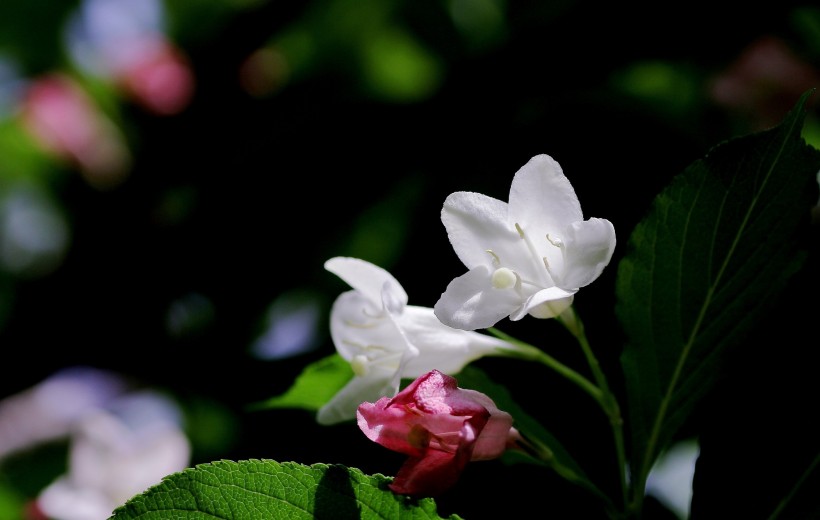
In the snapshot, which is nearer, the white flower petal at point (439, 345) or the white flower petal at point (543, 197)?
the white flower petal at point (543, 197)

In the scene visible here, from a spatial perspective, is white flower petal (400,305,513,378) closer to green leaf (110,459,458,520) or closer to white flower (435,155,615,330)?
white flower (435,155,615,330)

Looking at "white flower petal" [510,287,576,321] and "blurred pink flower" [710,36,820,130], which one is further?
"blurred pink flower" [710,36,820,130]

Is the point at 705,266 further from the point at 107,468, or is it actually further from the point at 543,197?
the point at 107,468

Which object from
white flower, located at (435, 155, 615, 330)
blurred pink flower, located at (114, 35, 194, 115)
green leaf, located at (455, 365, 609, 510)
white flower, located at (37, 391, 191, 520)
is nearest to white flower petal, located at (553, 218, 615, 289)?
white flower, located at (435, 155, 615, 330)

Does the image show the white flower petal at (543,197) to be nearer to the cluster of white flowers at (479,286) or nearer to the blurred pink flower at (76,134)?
the cluster of white flowers at (479,286)

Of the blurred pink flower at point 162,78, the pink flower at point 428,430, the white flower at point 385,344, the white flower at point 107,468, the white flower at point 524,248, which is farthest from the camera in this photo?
the blurred pink flower at point 162,78

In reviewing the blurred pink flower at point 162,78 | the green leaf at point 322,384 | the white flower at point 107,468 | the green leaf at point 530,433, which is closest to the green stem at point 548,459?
the green leaf at point 530,433
